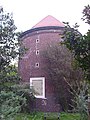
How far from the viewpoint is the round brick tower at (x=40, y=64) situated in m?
19.2

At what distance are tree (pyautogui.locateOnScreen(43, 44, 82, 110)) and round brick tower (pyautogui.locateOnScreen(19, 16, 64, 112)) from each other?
1.45 ft

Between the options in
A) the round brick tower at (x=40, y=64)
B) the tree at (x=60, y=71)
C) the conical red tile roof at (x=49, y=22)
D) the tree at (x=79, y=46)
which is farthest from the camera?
the conical red tile roof at (x=49, y=22)

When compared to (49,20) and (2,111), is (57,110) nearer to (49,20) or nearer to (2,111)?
(49,20)

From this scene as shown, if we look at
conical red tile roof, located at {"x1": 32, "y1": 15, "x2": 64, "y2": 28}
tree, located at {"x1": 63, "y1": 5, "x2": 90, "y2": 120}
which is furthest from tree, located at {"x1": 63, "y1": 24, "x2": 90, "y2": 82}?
conical red tile roof, located at {"x1": 32, "y1": 15, "x2": 64, "y2": 28}

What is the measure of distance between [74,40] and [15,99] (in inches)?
93.0

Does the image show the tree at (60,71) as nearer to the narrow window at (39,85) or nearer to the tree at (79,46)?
the narrow window at (39,85)

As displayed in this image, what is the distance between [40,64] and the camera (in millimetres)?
19594

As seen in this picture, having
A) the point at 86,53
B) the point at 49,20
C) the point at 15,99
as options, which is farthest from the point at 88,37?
the point at 49,20

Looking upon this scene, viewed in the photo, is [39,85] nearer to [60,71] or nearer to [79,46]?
[60,71]

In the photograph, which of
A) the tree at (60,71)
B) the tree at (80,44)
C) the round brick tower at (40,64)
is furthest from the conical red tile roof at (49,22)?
the tree at (80,44)

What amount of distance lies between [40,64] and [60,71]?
2.25 meters

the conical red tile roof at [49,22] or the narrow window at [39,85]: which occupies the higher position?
the conical red tile roof at [49,22]

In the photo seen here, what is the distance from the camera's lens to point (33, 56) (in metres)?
20.0

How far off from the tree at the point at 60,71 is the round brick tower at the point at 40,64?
0.44 meters
